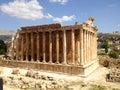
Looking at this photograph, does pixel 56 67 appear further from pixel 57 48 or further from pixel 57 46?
pixel 57 46

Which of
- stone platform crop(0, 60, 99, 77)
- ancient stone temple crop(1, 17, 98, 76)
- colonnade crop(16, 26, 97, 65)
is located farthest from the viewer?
colonnade crop(16, 26, 97, 65)

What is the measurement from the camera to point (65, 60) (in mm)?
25641

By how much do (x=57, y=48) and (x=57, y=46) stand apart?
1.07 ft

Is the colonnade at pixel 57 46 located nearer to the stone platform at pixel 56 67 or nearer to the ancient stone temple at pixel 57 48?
the ancient stone temple at pixel 57 48

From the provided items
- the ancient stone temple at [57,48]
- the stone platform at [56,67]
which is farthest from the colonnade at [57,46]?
the stone platform at [56,67]

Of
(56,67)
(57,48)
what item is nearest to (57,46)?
(57,48)

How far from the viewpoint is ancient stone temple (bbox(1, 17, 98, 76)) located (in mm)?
24766

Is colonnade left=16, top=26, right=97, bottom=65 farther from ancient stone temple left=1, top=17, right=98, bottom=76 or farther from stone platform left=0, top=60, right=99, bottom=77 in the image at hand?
stone platform left=0, top=60, right=99, bottom=77

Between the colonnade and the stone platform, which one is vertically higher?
the colonnade

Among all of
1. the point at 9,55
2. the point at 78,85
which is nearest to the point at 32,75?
the point at 78,85

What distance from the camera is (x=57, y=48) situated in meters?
27.2

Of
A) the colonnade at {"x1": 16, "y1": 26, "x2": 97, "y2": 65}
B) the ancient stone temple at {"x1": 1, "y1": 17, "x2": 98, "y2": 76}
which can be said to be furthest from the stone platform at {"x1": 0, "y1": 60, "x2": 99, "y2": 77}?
the colonnade at {"x1": 16, "y1": 26, "x2": 97, "y2": 65}

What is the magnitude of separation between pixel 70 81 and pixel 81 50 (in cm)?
610

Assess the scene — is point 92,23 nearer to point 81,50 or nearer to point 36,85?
point 81,50
